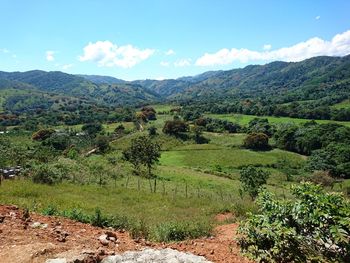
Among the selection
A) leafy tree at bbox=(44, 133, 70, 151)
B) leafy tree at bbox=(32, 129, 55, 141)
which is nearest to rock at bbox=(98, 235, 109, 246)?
leafy tree at bbox=(44, 133, 70, 151)

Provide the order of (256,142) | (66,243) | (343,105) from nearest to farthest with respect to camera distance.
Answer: (66,243) < (256,142) < (343,105)

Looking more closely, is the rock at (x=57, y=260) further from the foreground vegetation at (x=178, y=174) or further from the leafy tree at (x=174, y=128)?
the leafy tree at (x=174, y=128)

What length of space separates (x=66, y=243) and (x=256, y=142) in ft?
296

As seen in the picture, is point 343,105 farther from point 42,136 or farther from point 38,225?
point 38,225

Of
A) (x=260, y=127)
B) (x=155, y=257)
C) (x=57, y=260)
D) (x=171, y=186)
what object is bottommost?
(x=171, y=186)

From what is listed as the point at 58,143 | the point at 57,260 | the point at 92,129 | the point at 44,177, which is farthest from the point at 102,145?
the point at 57,260

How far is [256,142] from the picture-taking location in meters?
96.4

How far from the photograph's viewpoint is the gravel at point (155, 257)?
8.12 meters

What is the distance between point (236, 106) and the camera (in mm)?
168875

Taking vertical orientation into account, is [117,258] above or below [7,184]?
above

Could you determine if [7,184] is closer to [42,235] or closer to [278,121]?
[42,235]

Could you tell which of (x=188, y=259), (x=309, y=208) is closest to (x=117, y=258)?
(x=188, y=259)

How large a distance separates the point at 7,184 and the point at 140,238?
59.3 feet

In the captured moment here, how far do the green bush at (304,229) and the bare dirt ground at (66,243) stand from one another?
1.56 m
